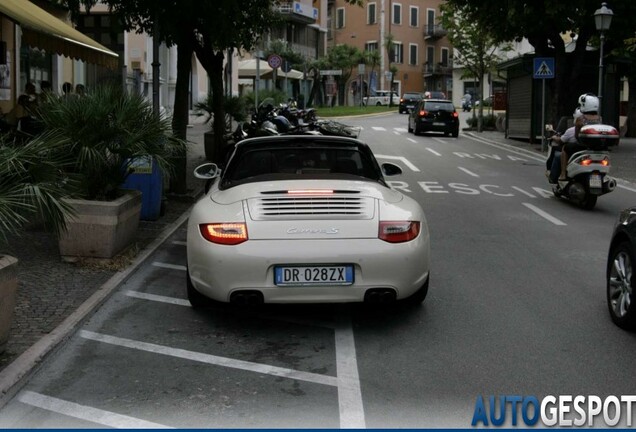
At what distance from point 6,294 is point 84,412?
43.1 inches

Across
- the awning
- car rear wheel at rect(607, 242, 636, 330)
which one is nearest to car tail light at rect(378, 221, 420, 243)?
car rear wheel at rect(607, 242, 636, 330)

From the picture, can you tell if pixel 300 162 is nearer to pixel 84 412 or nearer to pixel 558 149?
pixel 84 412

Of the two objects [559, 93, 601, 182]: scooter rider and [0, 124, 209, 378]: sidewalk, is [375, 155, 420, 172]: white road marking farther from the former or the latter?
[0, 124, 209, 378]: sidewalk

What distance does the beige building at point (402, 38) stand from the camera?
88.1 meters

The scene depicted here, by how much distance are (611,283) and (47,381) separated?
14.1ft

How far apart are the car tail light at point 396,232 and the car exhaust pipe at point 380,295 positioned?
0.36 m

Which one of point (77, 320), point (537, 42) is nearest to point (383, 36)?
point (537, 42)

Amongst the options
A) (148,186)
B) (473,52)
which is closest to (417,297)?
(148,186)

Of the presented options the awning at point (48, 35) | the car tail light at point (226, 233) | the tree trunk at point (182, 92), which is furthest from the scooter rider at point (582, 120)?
the car tail light at point (226, 233)

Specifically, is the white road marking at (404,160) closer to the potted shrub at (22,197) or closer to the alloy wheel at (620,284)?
the alloy wheel at (620,284)

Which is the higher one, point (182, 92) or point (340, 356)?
point (182, 92)

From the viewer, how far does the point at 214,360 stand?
5.83 meters

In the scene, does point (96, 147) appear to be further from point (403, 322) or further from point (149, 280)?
point (403, 322)

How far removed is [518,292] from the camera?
316 inches
